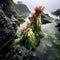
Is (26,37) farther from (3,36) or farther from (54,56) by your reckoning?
(54,56)

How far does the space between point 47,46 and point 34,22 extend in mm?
2353

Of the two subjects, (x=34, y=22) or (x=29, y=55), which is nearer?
(x=29, y=55)

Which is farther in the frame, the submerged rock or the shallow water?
the submerged rock

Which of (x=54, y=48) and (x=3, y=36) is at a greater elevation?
(x=3, y=36)

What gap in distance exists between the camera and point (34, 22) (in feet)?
30.5

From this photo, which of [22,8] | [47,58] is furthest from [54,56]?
[22,8]

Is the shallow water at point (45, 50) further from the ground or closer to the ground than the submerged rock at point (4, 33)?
closer to the ground

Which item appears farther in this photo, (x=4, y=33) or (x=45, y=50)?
(x=4, y=33)

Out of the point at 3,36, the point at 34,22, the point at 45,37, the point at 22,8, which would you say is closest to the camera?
the point at 3,36

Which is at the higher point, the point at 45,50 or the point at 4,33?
the point at 4,33

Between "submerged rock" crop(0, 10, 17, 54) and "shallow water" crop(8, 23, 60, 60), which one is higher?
"submerged rock" crop(0, 10, 17, 54)

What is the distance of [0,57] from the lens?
20.8 ft

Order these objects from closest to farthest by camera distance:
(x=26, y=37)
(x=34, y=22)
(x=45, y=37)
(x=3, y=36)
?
(x=3, y=36) < (x=26, y=37) < (x=45, y=37) < (x=34, y=22)

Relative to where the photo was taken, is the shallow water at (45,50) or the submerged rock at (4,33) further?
the submerged rock at (4,33)
